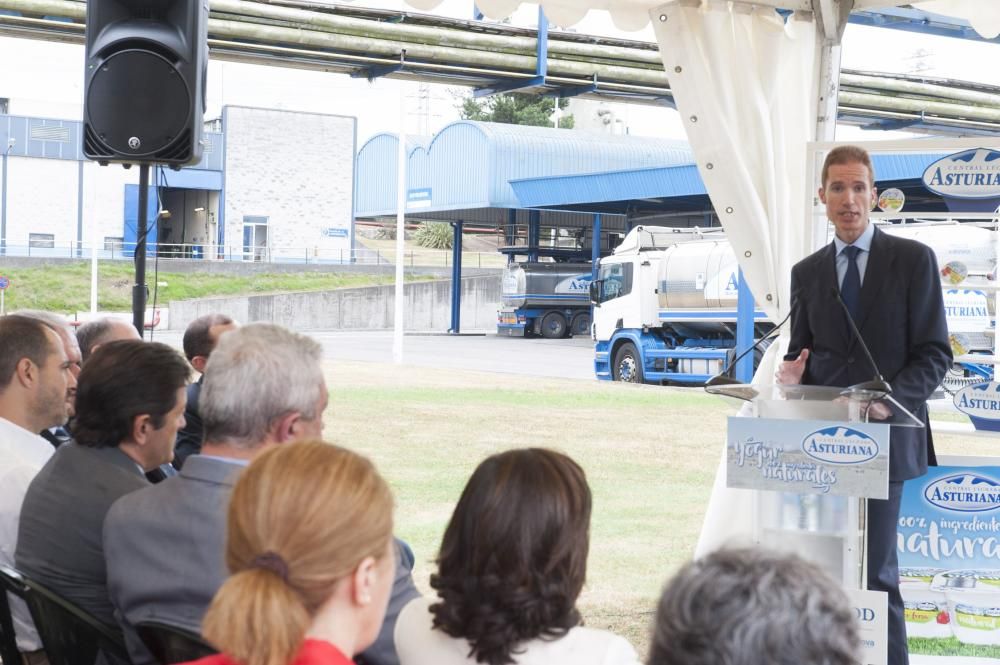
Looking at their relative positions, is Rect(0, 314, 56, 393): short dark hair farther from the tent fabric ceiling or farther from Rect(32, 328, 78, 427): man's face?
the tent fabric ceiling

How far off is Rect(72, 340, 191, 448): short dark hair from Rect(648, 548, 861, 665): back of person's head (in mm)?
1874

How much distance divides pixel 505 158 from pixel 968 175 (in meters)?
26.6

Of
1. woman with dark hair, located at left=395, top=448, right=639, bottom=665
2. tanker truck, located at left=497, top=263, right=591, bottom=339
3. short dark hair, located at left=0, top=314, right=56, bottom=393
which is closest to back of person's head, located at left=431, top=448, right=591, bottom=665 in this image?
woman with dark hair, located at left=395, top=448, right=639, bottom=665

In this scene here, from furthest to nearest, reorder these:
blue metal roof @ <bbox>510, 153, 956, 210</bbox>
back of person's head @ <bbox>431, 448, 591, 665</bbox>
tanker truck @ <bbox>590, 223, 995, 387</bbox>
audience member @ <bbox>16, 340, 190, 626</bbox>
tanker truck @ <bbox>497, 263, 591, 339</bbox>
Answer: tanker truck @ <bbox>497, 263, 591, 339</bbox>, blue metal roof @ <bbox>510, 153, 956, 210</bbox>, tanker truck @ <bbox>590, 223, 995, 387</bbox>, audience member @ <bbox>16, 340, 190, 626</bbox>, back of person's head @ <bbox>431, 448, 591, 665</bbox>

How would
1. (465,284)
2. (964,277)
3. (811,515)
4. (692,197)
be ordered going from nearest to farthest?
(811,515)
(964,277)
(692,197)
(465,284)

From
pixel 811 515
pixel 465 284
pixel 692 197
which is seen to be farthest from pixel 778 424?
pixel 465 284

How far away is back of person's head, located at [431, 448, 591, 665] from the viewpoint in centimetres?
177

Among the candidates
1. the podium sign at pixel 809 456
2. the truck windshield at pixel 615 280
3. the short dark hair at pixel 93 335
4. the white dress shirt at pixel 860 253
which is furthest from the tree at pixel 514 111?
the podium sign at pixel 809 456

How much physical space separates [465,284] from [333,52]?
104 ft

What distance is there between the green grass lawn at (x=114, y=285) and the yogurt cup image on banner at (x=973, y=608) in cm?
2516

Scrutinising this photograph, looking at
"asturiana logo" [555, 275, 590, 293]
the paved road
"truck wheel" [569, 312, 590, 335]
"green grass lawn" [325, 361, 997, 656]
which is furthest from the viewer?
"truck wheel" [569, 312, 590, 335]

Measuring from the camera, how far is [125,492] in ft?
8.52

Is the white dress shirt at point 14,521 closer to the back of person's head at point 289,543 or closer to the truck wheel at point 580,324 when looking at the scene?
the back of person's head at point 289,543

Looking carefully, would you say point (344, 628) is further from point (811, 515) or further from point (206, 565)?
point (811, 515)
